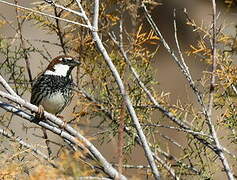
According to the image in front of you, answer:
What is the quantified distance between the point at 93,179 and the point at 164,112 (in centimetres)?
55

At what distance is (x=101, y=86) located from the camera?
3068mm

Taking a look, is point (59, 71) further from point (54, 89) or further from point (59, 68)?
point (54, 89)

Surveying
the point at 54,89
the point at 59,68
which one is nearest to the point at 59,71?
the point at 59,68

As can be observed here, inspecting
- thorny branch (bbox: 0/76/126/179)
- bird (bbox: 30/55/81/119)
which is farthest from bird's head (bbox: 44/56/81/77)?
thorny branch (bbox: 0/76/126/179)

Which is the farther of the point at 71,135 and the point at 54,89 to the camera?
the point at 54,89

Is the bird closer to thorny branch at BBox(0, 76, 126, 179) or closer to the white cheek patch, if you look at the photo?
the white cheek patch

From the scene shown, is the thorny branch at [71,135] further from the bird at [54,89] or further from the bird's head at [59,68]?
the bird at [54,89]

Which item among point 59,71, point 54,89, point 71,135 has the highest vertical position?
point 59,71

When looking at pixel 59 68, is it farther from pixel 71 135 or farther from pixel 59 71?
pixel 71 135

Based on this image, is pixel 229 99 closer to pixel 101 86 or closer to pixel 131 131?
pixel 131 131

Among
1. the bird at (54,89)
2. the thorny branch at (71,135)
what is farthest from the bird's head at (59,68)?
the thorny branch at (71,135)

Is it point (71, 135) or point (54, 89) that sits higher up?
point (54, 89)

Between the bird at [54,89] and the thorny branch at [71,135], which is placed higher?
the bird at [54,89]

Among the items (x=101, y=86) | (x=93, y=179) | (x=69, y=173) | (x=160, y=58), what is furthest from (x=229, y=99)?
(x=160, y=58)
